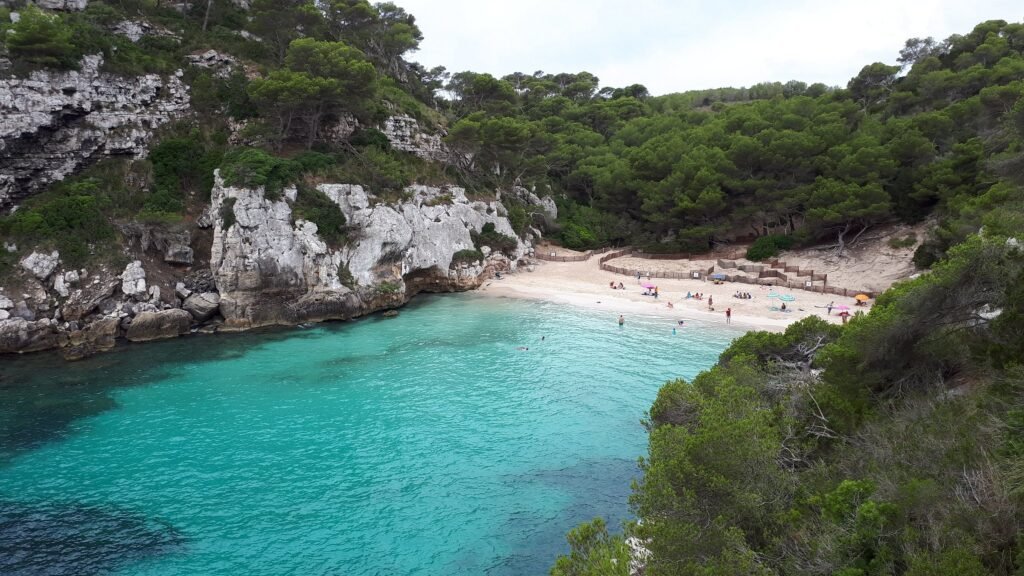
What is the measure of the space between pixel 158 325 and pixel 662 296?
3279 centimetres

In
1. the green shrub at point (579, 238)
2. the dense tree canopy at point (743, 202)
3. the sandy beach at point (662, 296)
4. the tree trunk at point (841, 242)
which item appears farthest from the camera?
the green shrub at point (579, 238)

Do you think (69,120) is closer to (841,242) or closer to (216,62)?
(216,62)

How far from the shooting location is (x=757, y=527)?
7496 mm

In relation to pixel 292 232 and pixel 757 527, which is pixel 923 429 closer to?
pixel 757 527

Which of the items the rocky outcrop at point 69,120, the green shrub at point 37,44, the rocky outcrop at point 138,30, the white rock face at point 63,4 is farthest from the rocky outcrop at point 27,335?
the white rock face at point 63,4

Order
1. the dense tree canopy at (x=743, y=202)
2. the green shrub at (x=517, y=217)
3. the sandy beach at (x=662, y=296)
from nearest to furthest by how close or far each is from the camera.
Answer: the dense tree canopy at (x=743, y=202)
the sandy beach at (x=662, y=296)
the green shrub at (x=517, y=217)

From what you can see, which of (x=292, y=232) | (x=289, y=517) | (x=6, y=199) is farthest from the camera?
(x=292, y=232)

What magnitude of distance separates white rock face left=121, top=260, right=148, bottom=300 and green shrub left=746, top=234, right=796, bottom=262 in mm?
44795

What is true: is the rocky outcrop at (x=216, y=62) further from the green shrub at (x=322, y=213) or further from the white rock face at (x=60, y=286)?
the white rock face at (x=60, y=286)

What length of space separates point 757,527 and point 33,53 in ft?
144

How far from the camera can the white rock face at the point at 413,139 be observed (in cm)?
4356

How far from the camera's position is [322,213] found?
33.2 metres

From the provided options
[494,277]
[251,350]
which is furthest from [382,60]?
[251,350]

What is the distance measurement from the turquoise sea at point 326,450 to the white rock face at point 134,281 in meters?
3.91
